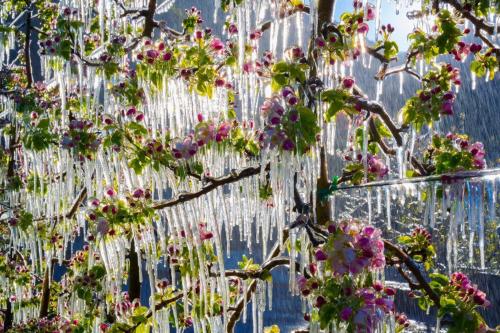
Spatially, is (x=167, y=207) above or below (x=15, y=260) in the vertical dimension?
above

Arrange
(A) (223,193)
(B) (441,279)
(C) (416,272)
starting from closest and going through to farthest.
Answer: (B) (441,279) → (C) (416,272) → (A) (223,193)

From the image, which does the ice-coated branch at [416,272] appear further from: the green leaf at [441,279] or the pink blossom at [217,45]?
the pink blossom at [217,45]

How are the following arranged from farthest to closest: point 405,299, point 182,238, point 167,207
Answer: point 405,299, point 182,238, point 167,207

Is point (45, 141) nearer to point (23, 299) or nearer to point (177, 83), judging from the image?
point (177, 83)

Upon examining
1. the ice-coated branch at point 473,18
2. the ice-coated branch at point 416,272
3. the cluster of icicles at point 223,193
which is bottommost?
the ice-coated branch at point 416,272

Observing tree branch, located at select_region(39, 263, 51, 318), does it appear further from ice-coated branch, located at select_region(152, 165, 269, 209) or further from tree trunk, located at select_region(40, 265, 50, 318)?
ice-coated branch, located at select_region(152, 165, 269, 209)

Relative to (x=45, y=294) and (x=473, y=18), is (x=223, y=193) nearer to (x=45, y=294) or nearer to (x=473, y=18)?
(x=473, y=18)

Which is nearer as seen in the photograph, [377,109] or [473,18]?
[377,109]

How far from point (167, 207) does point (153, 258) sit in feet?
1.64

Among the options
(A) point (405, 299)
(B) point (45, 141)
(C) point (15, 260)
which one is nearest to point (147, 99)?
(B) point (45, 141)

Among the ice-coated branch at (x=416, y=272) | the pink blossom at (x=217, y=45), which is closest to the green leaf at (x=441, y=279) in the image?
the ice-coated branch at (x=416, y=272)

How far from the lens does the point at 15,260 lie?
13.9 feet

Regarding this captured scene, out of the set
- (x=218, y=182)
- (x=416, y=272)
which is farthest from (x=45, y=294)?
(x=416, y=272)

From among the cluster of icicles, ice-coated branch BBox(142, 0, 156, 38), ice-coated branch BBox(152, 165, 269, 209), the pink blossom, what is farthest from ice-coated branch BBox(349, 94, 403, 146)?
ice-coated branch BBox(142, 0, 156, 38)
